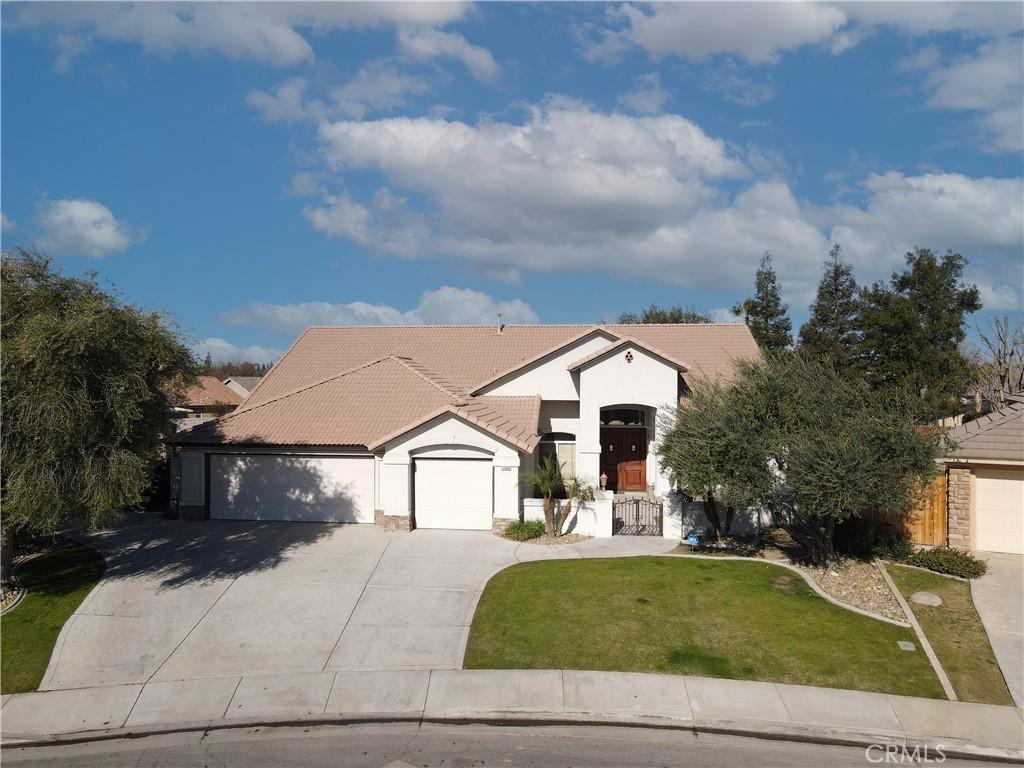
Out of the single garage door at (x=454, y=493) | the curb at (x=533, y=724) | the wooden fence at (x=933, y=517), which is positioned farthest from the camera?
the single garage door at (x=454, y=493)

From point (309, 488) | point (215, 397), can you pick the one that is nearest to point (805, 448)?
point (309, 488)

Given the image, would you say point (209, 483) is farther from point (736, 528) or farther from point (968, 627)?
point (968, 627)

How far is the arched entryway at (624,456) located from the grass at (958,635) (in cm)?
1020

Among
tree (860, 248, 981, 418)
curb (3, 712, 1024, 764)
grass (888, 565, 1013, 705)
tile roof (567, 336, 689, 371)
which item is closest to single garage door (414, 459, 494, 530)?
tile roof (567, 336, 689, 371)

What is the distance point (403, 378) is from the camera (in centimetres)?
2369

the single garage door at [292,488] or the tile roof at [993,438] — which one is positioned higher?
the tile roof at [993,438]

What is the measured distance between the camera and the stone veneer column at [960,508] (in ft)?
55.3

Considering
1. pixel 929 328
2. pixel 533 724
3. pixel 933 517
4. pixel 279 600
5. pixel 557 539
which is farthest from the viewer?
pixel 929 328

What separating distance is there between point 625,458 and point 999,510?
11.4 meters

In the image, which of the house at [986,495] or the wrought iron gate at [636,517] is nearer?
the house at [986,495]

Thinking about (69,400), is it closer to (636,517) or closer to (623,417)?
(636,517)

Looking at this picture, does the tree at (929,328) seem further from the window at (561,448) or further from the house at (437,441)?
the window at (561,448)

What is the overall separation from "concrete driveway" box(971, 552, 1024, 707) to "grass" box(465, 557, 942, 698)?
4.27 ft

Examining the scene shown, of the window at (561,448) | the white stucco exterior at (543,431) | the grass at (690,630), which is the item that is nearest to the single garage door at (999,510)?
the grass at (690,630)
